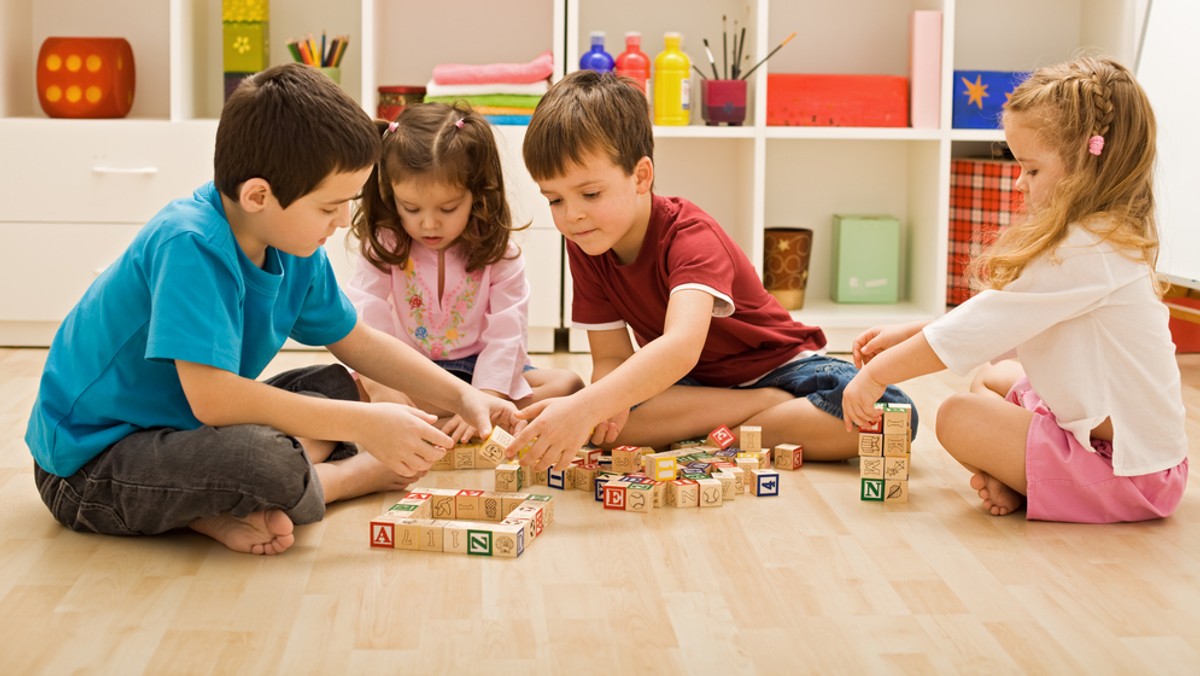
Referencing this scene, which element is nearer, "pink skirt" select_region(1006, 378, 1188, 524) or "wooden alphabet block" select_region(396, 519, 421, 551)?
"wooden alphabet block" select_region(396, 519, 421, 551)

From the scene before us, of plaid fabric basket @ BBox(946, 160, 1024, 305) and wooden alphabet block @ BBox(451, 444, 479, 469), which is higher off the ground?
plaid fabric basket @ BBox(946, 160, 1024, 305)

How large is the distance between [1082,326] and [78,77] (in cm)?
224

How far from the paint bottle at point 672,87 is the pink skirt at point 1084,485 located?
1.51 m

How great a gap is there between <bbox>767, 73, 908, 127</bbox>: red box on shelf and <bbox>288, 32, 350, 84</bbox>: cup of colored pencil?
39.2 inches

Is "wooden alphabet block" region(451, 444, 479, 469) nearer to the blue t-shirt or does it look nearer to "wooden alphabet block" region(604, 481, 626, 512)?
"wooden alphabet block" region(604, 481, 626, 512)

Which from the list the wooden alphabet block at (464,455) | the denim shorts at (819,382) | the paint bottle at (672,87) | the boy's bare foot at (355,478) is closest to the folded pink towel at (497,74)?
the paint bottle at (672,87)

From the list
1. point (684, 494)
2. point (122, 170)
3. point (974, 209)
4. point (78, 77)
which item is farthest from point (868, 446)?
point (78, 77)

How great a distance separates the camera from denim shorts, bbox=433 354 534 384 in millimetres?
2125

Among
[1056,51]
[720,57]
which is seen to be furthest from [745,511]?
[1056,51]

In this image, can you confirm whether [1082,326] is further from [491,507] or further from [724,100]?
[724,100]

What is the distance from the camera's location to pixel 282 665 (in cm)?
115

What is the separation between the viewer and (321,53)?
9.68 ft

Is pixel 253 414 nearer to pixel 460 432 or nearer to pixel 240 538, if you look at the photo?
pixel 240 538

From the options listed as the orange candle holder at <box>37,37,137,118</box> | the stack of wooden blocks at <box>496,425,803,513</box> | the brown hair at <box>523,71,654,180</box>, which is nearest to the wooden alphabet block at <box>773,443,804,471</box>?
the stack of wooden blocks at <box>496,425,803,513</box>
